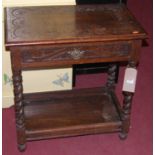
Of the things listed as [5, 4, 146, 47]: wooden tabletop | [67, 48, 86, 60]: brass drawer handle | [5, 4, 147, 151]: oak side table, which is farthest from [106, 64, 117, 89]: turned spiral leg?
→ [67, 48, 86, 60]: brass drawer handle

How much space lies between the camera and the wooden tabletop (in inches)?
61.7

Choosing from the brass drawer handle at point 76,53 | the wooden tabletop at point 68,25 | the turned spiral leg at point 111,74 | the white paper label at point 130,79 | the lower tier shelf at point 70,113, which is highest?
the wooden tabletop at point 68,25

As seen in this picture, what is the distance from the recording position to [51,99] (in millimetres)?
2131

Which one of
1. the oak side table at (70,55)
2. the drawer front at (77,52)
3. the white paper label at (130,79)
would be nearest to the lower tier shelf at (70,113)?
the oak side table at (70,55)

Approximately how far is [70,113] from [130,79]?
19.2 inches

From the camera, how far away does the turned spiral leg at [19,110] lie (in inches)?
65.8

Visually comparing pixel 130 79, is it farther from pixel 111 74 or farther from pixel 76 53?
pixel 111 74

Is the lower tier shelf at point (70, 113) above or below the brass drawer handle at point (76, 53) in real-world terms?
below

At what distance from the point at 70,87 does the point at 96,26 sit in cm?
67

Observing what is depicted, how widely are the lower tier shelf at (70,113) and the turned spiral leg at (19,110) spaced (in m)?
0.04

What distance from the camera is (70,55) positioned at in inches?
63.3

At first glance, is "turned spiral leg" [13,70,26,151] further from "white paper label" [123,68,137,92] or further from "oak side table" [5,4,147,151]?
"white paper label" [123,68,137,92]

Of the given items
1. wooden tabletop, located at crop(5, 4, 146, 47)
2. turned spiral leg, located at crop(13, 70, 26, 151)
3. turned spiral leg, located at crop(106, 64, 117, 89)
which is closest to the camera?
wooden tabletop, located at crop(5, 4, 146, 47)

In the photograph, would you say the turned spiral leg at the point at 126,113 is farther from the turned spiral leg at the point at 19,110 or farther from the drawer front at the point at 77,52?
the turned spiral leg at the point at 19,110
